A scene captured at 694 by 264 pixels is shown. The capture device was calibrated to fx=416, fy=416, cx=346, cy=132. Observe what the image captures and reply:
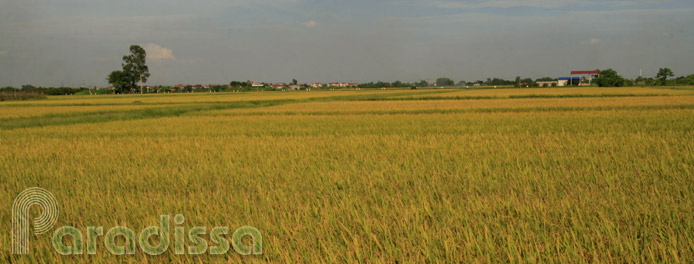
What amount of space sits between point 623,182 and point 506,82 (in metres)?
110

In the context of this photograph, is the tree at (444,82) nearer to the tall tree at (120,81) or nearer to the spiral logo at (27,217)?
the tall tree at (120,81)

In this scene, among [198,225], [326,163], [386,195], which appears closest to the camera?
[198,225]

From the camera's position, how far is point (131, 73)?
70.9m

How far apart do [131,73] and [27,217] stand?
7669 cm

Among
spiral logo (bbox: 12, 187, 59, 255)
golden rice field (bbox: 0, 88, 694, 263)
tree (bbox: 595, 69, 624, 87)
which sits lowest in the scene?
spiral logo (bbox: 12, 187, 59, 255)

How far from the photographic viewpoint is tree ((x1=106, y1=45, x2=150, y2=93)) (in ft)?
Answer: 229

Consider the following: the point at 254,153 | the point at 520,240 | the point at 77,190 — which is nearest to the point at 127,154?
the point at 254,153

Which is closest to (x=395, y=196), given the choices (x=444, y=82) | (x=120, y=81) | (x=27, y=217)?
(x=27, y=217)

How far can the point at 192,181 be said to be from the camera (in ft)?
15.1

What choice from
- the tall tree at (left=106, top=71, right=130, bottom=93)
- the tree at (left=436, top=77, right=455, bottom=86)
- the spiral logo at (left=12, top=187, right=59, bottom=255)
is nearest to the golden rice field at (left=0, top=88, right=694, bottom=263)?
the spiral logo at (left=12, top=187, right=59, bottom=255)

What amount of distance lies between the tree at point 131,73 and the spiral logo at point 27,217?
Result: 74.2 meters

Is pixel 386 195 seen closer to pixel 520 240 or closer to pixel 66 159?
pixel 520 240

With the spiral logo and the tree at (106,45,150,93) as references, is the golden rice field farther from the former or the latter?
the tree at (106,45,150,93)

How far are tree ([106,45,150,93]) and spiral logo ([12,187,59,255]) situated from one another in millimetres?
74228
